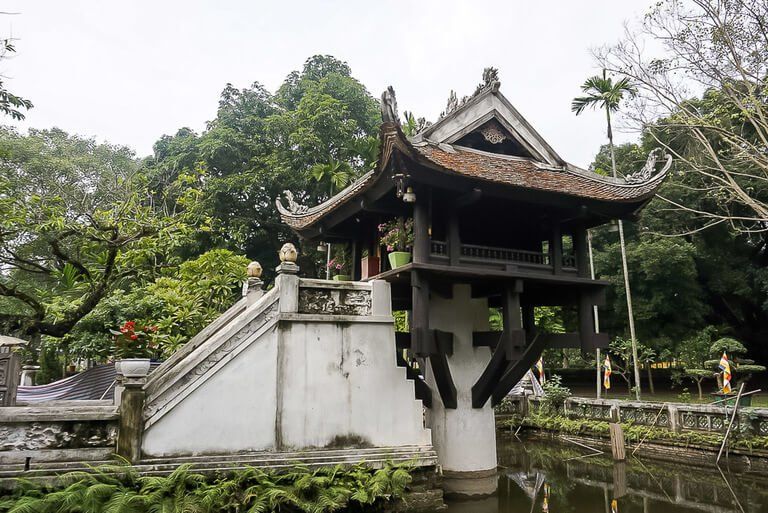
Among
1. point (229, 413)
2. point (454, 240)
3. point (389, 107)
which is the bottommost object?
point (229, 413)

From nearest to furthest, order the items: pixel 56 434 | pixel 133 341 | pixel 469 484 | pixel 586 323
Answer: pixel 56 434 → pixel 586 323 → pixel 469 484 → pixel 133 341

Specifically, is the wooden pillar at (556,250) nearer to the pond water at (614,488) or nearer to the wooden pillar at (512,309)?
the wooden pillar at (512,309)

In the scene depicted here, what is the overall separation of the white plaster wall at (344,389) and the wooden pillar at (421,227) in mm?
1035

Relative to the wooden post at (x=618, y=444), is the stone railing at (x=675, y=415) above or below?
above

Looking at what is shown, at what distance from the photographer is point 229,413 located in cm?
606

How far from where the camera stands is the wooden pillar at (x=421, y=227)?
711cm

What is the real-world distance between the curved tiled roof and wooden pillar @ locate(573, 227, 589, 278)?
0.73m

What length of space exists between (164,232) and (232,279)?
12.5 feet

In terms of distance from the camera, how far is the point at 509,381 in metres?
8.38

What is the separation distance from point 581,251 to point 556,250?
0.62 metres

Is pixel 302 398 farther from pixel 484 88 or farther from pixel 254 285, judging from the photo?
pixel 484 88

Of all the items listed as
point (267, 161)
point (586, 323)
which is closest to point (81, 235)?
point (586, 323)

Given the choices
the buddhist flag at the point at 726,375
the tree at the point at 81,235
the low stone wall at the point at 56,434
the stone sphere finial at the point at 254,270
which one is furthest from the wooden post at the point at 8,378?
the buddhist flag at the point at 726,375

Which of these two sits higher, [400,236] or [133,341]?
[400,236]
